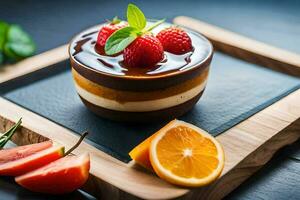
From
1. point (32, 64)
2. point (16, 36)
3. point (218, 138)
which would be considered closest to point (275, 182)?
point (218, 138)

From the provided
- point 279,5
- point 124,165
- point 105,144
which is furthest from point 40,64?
point 279,5

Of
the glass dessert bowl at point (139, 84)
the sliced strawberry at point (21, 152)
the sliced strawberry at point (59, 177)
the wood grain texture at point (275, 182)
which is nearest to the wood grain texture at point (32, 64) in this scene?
the glass dessert bowl at point (139, 84)

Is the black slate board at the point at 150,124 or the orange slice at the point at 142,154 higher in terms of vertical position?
the orange slice at the point at 142,154

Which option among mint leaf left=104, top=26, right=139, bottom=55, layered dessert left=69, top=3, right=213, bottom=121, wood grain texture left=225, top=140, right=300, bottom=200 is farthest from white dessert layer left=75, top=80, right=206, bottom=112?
wood grain texture left=225, top=140, right=300, bottom=200

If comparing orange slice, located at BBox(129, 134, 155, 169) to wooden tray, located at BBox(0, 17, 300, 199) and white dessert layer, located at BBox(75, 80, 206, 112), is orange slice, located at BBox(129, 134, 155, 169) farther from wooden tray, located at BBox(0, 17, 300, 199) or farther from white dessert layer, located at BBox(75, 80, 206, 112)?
white dessert layer, located at BBox(75, 80, 206, 112)

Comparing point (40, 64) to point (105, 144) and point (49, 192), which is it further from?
point (49, 192)

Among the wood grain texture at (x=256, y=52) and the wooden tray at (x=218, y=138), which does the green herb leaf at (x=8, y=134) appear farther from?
the wood grain texture at (x=256, y=52)
